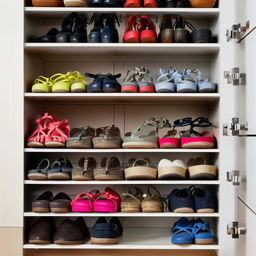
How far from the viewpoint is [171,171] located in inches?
96.0

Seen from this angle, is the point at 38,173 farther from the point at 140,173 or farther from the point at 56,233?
the point at 140,173

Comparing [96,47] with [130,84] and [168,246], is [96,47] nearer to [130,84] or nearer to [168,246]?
[130,84]

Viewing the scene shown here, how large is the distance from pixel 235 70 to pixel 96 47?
844mm

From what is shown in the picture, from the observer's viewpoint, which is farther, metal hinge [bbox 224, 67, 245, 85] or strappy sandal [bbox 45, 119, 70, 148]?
strappy sandal [bbox 45, 119, 70, 148]

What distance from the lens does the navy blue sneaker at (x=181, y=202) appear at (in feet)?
7.98

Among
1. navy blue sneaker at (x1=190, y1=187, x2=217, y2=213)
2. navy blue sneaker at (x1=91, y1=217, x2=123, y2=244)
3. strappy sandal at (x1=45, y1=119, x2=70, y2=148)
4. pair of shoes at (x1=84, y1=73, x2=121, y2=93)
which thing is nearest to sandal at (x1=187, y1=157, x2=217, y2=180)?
navy blue sneaker at (x1=190, y1=187, x2=217, y2=213)

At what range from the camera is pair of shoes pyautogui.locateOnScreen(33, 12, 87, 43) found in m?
2.54

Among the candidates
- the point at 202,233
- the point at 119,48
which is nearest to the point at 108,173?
the point at 202,233

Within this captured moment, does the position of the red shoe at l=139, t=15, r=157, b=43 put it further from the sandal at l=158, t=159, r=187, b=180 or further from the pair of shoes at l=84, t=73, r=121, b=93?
the sandal at l=158, t=159, r=187, b=180

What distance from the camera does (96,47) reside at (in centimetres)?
251

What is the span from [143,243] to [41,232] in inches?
24.0

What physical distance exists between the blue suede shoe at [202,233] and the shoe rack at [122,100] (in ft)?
0.27

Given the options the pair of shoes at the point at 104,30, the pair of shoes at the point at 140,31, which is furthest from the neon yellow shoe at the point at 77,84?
the pair of shoes at the point at 140,31

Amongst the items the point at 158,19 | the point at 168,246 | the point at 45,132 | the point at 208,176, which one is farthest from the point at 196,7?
the point at 168,246
